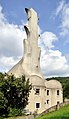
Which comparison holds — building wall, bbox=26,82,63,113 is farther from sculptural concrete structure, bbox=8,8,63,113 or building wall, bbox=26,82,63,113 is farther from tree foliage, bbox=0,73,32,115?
tree foliage, bbox=0,73,32,115

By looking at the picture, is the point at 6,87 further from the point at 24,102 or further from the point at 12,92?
the point at 24,102

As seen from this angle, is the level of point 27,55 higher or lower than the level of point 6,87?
higher

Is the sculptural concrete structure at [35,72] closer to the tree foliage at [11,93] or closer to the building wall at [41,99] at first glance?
the building wall at [41,99]

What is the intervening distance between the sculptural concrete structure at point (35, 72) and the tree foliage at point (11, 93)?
14.3 m

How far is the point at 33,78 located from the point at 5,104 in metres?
19.1

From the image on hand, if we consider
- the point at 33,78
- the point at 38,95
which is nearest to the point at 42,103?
the point at 38,95

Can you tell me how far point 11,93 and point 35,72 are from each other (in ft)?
68.0

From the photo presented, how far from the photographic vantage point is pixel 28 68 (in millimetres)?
66562

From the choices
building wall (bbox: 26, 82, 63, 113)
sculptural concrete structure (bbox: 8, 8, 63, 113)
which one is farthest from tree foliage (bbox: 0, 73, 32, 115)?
sculptural concrete structure (bbox: 8, 8, 63, 113)

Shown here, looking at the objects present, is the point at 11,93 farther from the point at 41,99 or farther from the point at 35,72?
the point at 35,72

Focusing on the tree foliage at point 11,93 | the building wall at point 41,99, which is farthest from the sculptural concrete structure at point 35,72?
the tree foliage at point 11,93

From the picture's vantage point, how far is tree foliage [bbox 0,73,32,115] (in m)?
45.6

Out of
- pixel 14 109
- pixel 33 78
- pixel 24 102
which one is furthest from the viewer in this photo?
pixel 33 78

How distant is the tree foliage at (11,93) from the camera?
45594 millimetres
